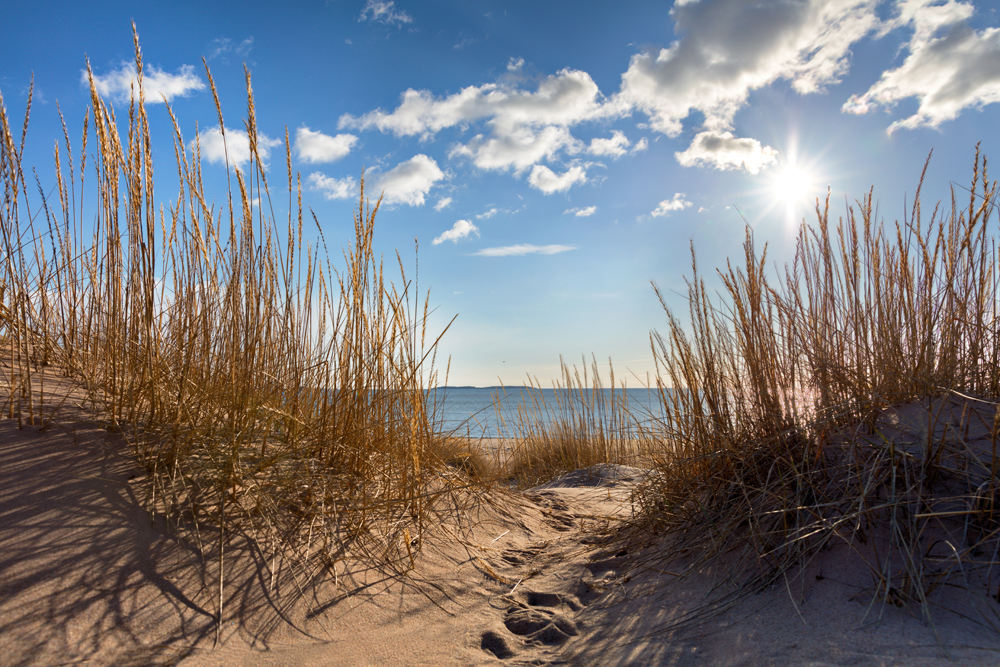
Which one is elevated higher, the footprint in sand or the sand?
the sand

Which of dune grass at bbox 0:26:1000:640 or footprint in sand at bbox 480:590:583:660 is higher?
dune grass at bbox 0:26:1000:640

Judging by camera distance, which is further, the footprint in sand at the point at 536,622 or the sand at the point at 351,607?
the footprint in sand at the point at 536,622

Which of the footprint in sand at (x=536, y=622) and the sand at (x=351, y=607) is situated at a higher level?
the sand at (x=351, y=607)

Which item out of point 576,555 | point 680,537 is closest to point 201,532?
point 576,555

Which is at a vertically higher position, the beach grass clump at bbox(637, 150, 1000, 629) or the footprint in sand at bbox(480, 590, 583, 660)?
the beach grass clump at bbox(637, 150, 1000, 629)

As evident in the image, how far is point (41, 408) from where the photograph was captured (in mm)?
1678

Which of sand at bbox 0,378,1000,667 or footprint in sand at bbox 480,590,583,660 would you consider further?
footprint in sand at bbox 480,590,583,660

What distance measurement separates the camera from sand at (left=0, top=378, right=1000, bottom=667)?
115 centimetres

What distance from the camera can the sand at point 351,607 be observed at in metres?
1.15

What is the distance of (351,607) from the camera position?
1.53 metres

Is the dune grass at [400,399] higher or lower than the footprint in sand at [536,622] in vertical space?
higher

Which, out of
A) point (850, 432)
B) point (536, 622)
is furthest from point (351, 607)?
point (850, 432)

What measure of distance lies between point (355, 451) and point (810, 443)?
159cm

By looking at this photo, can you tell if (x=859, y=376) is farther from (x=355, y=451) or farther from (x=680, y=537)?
(x=355, y=451)
